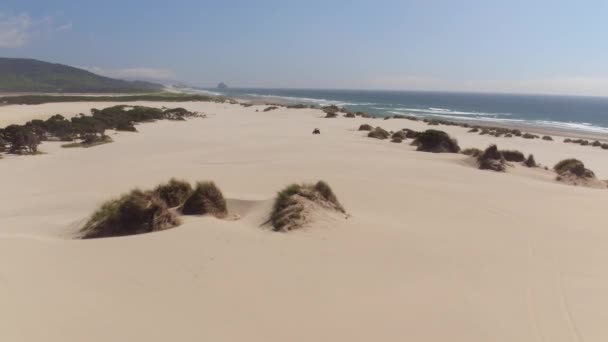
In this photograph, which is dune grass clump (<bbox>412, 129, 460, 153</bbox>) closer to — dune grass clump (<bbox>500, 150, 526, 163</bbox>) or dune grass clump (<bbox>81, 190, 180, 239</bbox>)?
dune grass clump (<bbox>500, 150, 526, 163</bbox>)

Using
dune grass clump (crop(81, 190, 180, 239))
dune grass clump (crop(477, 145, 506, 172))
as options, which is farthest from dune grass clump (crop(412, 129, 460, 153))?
dune grass clump (crop(81, 190, 180, 239))

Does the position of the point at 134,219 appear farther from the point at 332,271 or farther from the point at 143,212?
the point at 332,271

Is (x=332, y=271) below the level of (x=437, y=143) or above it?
below

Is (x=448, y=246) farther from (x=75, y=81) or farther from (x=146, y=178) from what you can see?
(x=75, y=81)

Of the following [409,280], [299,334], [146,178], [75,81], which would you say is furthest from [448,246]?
[75,81]

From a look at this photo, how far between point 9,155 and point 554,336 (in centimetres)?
2094

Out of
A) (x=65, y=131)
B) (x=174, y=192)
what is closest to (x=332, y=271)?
(x=174, y=192)

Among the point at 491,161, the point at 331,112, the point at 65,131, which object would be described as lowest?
the point at 65,131

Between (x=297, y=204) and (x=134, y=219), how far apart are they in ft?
9.19

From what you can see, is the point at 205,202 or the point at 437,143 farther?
the point at 437,143

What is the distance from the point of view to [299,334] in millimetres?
4422

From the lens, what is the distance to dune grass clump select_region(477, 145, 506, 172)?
51.8ft

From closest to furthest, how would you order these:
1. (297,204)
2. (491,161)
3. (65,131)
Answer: (297,204) < (491,161) < (65,131)

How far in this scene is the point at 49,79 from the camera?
15500cm
